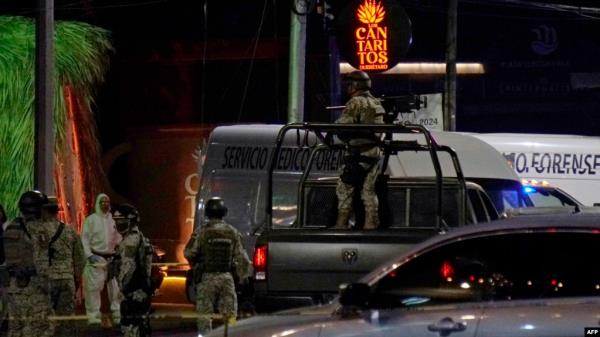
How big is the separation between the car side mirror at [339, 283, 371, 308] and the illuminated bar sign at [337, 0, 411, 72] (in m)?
16.5

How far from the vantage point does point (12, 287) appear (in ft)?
41.9

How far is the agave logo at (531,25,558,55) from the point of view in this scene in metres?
42.3

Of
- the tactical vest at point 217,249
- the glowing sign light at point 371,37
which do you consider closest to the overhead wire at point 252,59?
the glowing sign light at point 371,37

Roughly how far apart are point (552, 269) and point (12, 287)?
696 centimetres

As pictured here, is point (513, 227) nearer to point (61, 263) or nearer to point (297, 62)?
point (61, 263)

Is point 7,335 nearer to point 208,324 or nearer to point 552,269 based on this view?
point 208,324

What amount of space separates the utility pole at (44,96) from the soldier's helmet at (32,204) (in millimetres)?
3973

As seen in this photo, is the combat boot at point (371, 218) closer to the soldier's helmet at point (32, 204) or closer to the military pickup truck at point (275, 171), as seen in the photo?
the soldier's helmet at point (32, 204)

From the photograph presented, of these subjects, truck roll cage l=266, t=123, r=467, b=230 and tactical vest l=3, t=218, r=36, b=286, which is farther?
tactical vest l=3, t=218, r=36, b=286

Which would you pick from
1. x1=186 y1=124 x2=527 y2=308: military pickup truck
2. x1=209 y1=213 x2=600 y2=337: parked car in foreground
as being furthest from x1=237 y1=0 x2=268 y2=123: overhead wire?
x1=209 y1=213 x2=600 y2=337: parked car in foreground

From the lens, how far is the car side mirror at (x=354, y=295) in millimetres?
7066

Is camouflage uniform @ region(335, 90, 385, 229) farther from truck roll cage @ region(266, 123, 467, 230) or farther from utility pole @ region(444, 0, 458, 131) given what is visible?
utility pole @ region(444, 0, 458, 131)

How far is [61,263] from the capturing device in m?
13.1

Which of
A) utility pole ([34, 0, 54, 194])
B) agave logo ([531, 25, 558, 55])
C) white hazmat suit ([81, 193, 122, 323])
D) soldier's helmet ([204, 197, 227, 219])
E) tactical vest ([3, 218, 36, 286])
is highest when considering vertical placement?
agave logo ([531, 25, 558, 55])
